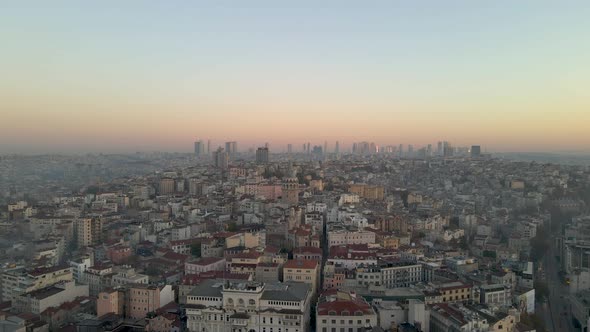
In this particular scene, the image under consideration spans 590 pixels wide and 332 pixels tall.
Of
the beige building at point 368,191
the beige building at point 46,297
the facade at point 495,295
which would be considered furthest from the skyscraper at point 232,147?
the facade at point 495,295

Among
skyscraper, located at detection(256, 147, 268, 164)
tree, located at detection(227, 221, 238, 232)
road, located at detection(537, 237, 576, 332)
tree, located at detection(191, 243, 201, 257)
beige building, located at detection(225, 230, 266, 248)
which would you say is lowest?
road, located at detection(537, 237, 576, 332)

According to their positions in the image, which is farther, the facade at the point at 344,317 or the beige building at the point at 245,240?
the beige building at the point at 245,240

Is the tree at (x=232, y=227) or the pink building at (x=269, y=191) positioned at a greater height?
the pink building at (x=269, y=191)

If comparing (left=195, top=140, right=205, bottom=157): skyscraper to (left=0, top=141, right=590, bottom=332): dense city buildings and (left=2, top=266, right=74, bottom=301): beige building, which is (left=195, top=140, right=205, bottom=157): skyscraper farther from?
(left=2, top=266, right=74, bottom=301): beige building

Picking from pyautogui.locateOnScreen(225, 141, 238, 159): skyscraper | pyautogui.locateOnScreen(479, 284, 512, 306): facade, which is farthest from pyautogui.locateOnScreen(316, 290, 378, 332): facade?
pyautogui.locateOnScreen(225, 141, 238, 159): skyscraper

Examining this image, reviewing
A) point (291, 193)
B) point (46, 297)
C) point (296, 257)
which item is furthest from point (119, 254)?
point (291, 193)

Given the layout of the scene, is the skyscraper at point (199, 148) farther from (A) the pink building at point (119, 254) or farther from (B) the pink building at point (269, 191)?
(A) the pink building at point (119, 254)
